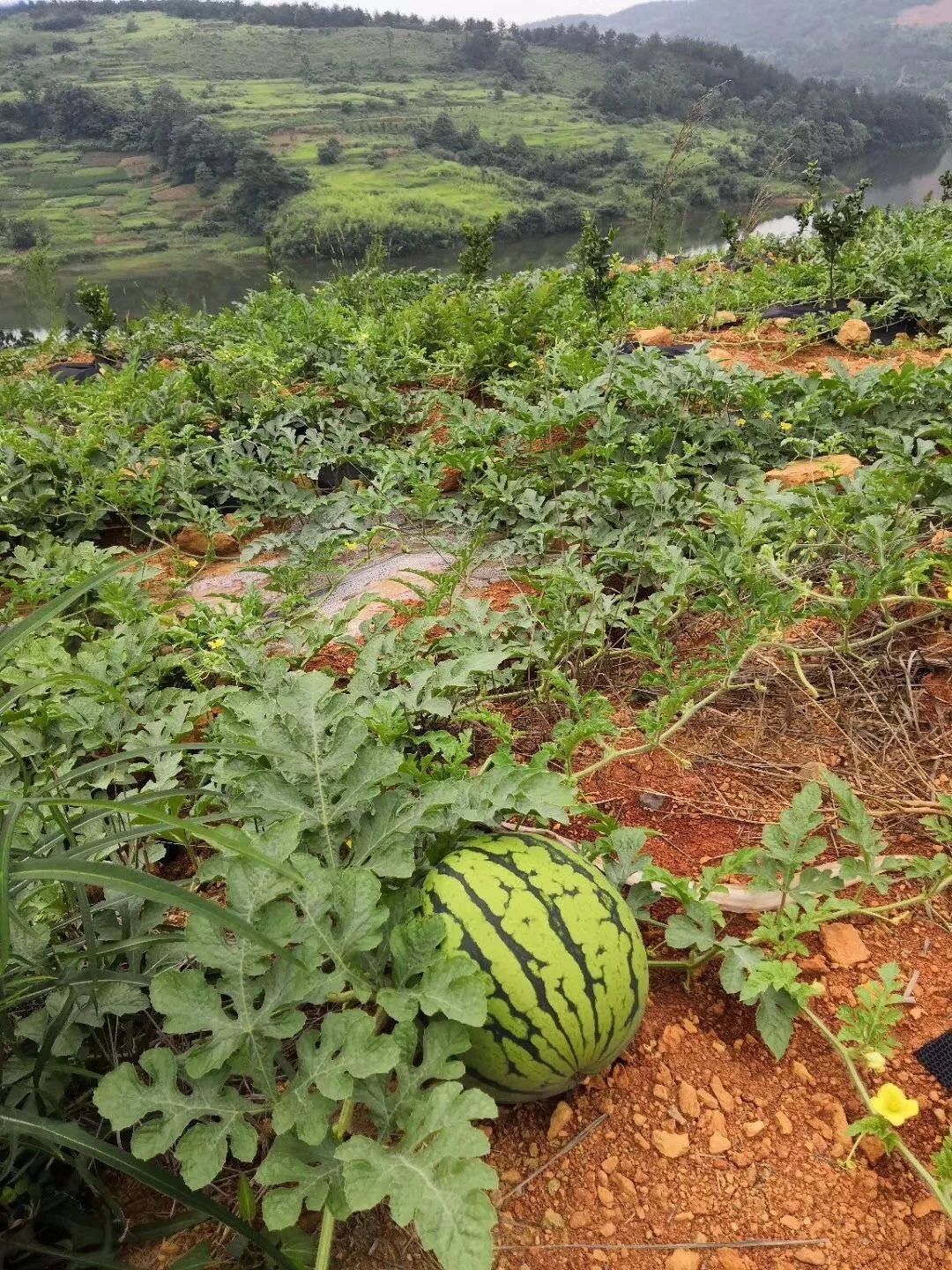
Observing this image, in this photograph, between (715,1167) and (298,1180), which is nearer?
(298,1180)

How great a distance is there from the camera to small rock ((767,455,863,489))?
3.37 metres

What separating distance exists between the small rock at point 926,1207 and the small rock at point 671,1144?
394 millimetres

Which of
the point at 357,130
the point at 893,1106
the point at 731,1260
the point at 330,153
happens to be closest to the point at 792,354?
the point at 893,1106

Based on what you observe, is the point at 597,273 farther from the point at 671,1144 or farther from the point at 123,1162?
the point at 123,1162

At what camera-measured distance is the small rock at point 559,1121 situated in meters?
1.49

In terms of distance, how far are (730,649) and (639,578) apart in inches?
27.8

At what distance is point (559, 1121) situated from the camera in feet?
4.91

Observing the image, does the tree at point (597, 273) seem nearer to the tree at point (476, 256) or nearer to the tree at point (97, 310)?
the tree at point (476, 256)

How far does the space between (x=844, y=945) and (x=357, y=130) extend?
11389 cm

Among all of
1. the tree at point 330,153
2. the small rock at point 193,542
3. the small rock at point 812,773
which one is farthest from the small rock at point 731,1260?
the tree at point 330,153

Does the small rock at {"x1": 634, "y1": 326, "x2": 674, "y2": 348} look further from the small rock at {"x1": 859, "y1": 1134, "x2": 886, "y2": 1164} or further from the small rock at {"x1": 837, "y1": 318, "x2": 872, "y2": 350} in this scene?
the small rock at {"x1": 859, "y1": 1134, "x2": 886, "y2": 1164}

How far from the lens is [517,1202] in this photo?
1379mm

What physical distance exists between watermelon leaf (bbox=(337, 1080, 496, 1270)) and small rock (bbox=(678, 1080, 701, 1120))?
56 cm

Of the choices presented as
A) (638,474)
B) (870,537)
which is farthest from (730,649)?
(638,474)
